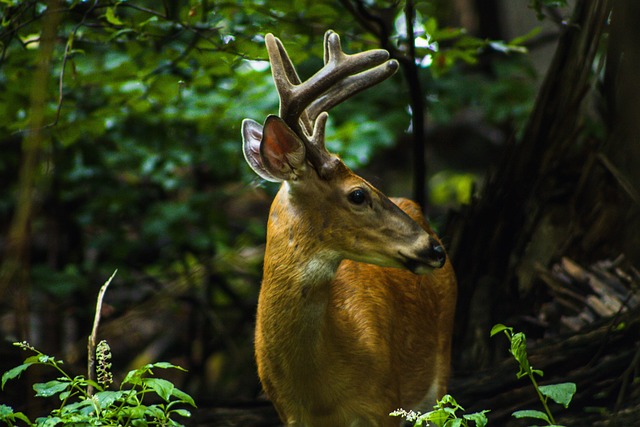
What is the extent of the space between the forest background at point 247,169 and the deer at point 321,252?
40.3 inches

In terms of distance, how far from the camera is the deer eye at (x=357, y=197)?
4.46 metres

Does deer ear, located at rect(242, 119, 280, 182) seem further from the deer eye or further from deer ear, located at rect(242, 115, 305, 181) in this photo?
the deer eye

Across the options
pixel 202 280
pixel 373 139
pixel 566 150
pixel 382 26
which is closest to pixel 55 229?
pixel 202 280

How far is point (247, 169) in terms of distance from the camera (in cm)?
776

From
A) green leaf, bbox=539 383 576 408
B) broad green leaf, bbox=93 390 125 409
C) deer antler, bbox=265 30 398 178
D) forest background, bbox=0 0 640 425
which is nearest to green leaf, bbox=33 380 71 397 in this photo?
broad green leaf, bbox=93 390 125 409

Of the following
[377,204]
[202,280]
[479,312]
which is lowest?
[202,280]

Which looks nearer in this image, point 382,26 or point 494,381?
point 494,381

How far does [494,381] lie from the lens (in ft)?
18.5

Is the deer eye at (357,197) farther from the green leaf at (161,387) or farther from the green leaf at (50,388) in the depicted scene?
the green leaf at (50,388)

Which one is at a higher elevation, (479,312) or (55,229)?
(479,312)

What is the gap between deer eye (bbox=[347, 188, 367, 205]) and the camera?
446cm

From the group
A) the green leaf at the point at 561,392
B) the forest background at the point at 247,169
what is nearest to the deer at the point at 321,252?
the green leaf at the point at 561,392

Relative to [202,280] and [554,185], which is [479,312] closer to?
[554,185]

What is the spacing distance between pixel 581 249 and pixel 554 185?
20.8 inches
